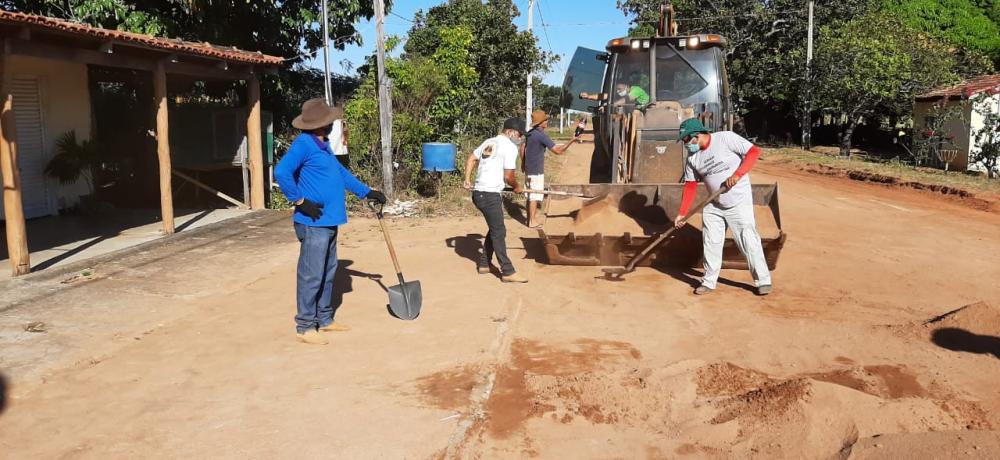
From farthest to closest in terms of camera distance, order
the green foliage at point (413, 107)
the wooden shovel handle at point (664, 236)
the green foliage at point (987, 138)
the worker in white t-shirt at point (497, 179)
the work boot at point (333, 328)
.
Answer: the green foliage at point (987, 138)
the green foliage at point (413, 107)
the worker in white t-shirt at point (497, 179)
the wooden shovel handle at point (664, 236)
the work boot at point (333, 328)

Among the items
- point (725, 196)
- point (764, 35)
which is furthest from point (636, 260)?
point (764, 35)

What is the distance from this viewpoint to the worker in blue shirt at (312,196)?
5.66m

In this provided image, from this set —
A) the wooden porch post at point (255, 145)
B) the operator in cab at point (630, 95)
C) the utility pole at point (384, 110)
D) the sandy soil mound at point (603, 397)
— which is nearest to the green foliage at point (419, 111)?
the utility pole at point (384, 110)

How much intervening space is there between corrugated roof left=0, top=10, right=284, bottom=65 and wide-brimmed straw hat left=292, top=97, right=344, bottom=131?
368cm

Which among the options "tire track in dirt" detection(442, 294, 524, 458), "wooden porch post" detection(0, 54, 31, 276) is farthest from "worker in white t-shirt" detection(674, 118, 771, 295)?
"wooden porch post" detection(0, 54, 31, 276)

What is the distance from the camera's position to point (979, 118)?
1969 centimetres

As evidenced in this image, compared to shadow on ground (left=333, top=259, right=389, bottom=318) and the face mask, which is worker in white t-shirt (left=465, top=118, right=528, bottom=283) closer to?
shadow on ground (left=333, top=259, right=389, bottom=318)

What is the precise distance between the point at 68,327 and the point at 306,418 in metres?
2.97

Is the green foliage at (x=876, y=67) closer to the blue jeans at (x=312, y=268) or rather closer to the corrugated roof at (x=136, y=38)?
the corrugated roof at (x=136, y=38)

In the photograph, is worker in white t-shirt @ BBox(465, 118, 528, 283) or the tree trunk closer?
worker in white t-shirt @ BBox(465, 118, 528, 283)

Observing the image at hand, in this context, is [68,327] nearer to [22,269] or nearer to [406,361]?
[22,269]

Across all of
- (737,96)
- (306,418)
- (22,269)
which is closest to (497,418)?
(306,418)

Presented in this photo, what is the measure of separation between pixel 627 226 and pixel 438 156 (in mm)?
5802

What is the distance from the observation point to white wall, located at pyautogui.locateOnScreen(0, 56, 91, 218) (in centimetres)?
1126
